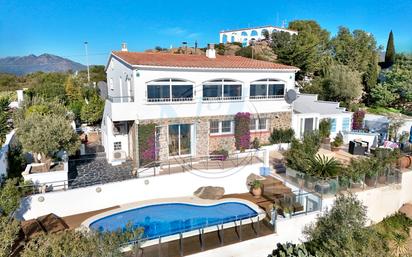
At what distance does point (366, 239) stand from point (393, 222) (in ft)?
34.7

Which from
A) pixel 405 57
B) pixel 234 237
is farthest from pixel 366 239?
pixel 405 57

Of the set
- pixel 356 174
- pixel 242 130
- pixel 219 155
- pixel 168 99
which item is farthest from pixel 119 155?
pixel 356 174

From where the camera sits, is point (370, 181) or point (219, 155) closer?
point (370, 181)

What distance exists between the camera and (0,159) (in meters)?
15.7

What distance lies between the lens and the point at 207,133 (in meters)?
23.5

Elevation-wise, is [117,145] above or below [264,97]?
below

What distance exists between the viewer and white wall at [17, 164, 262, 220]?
51.5 feet

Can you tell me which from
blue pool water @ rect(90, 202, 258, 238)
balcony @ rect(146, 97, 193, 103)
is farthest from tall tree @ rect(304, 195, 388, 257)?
balcony @ rect(146, 97, 193, 103)

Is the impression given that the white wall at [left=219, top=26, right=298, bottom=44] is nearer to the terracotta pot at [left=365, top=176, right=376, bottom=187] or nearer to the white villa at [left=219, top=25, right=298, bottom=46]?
the white villa at [left=219, top=25, right=298, bottom=46]

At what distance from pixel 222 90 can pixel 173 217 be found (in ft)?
39.4

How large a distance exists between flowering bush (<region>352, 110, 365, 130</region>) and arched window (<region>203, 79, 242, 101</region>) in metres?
15.6

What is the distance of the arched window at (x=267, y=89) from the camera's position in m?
25.5

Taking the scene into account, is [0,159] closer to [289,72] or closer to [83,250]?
[83,250]

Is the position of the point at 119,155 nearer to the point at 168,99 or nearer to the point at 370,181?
the point at 168,99
